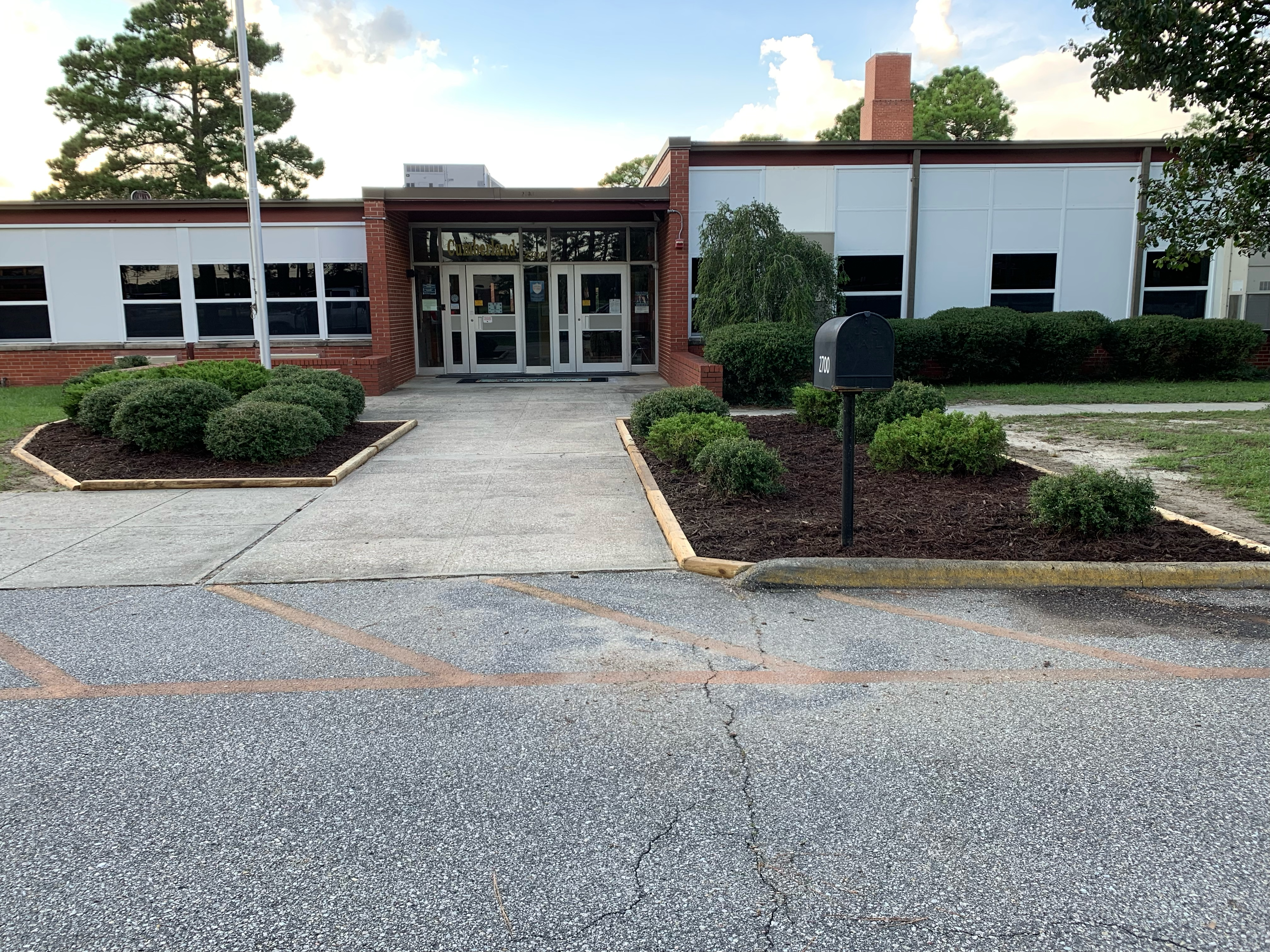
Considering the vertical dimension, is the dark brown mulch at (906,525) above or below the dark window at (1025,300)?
below

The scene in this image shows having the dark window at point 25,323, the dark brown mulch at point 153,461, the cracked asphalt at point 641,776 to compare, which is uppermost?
the dark window at point 25,323

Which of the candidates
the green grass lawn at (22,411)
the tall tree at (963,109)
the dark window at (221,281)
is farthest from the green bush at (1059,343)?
the tall tree at (963,109)

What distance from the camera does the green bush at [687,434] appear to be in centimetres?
885

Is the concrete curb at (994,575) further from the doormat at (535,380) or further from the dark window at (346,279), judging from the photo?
the dark window at (346,279)

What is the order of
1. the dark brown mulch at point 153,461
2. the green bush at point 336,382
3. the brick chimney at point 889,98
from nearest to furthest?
1. the dark brown mulch at point 153,461
2. the green bush at point 336,382
3. the brick chimney at point 889,98

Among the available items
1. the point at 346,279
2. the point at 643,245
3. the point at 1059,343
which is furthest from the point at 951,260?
the point at 346,279

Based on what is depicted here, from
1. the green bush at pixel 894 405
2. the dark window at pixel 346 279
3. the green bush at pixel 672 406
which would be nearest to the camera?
the green bush at pixel 894 405

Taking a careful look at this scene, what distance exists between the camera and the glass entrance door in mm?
20281

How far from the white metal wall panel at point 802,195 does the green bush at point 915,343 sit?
2768 millimetres

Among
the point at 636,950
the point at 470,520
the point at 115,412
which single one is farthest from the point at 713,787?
the point at 115,412

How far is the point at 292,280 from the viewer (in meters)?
19.4

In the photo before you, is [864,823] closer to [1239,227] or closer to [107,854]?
[107,854]

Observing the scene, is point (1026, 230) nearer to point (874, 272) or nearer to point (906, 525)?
point (874, 272)

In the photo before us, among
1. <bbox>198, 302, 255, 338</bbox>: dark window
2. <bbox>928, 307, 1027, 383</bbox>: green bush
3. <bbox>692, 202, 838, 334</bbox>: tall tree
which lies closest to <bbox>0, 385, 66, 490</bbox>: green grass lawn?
<bbox>198, 302, 255, 338</bbox>: dark window
